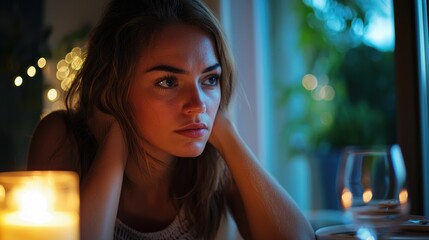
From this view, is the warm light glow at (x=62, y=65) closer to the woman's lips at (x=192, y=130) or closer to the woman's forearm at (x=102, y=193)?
the woman's forearm at (x=102, y=193)

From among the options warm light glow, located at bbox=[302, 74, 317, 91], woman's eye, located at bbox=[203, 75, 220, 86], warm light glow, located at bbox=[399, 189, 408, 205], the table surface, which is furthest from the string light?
warm light glow, located at bbox=[302, 74, 317, 91]

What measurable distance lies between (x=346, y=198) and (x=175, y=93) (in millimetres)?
598

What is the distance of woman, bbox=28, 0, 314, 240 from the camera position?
1.29 m

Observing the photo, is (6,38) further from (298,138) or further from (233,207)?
(298,138)

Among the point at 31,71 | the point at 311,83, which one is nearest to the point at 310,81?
the point at 311,83

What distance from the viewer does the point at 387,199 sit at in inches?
33.0

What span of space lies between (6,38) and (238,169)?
75cm

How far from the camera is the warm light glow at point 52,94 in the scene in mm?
1557

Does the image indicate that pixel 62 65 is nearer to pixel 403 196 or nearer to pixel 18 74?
pixel 18 74

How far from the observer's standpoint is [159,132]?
131 cm

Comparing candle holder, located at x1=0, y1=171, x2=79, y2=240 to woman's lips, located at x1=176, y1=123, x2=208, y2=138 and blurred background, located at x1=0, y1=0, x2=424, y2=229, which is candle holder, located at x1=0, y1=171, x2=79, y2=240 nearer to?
woman's lips, located at x1=176, y1=123, x2=208, y2=138

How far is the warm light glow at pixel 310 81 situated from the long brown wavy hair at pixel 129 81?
58.3 inches

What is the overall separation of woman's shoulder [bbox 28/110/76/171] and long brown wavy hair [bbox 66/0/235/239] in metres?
0.04

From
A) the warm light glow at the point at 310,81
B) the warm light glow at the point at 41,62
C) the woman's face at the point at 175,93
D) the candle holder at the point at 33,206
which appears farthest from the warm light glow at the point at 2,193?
the warm light glow at the point at 310,81
